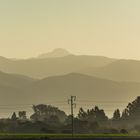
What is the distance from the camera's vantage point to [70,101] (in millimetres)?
184875

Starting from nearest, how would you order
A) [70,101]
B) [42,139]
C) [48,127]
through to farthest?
[42,139], [70,101], [48,127]

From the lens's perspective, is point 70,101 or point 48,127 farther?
point 48,127

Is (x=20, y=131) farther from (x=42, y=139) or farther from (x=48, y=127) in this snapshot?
(x=42, y=139)

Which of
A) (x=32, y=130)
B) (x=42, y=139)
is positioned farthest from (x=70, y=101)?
(x=42, y=139)

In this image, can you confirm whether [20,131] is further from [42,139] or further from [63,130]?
[42,139]

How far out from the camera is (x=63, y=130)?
619ft

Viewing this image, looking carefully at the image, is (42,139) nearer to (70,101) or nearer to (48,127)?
(70,101)

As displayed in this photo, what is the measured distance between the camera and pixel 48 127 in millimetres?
197500

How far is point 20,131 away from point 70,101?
89.6ft

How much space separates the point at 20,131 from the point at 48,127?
11251mm

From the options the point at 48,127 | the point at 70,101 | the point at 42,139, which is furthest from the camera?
the point at 48,127

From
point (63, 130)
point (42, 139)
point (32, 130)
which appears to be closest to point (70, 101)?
point (63, 130)

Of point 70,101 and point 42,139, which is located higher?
point 70,101

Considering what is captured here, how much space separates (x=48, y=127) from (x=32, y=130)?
6.79 metres
